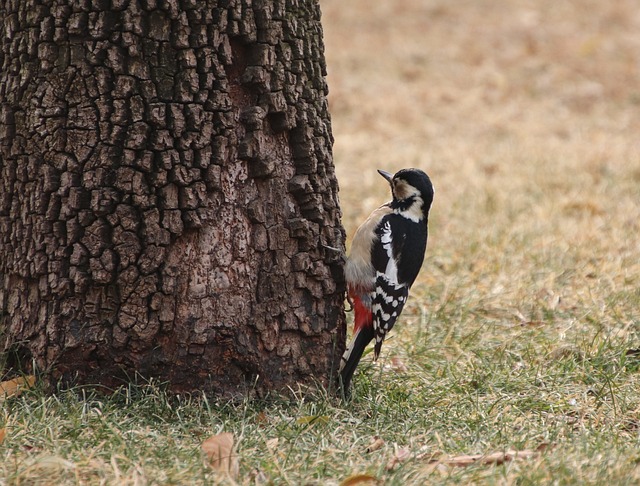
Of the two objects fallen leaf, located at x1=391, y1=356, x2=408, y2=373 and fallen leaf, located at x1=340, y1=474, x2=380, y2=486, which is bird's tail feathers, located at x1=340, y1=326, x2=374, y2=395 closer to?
fallen leaf, located at x1=391, y1=356, x2=408, y2=373

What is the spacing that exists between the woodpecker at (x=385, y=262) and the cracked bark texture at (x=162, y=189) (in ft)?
1.07

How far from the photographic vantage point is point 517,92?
1302cm

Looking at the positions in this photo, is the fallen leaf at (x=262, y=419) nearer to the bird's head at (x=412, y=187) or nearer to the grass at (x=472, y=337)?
the grass at (x=472, y=337)

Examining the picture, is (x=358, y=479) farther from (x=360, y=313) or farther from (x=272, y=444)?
(x=360, y=313)

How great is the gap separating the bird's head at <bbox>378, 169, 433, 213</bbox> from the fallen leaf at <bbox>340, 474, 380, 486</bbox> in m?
2.19

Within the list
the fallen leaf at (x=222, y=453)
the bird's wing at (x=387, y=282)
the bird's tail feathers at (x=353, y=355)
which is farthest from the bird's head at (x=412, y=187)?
the fallen leaf at (x=222, y=453)

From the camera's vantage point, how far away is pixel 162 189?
4035 millimetres

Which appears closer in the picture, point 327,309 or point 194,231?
point 194,231

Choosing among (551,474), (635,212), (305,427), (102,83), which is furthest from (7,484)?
(635,212)

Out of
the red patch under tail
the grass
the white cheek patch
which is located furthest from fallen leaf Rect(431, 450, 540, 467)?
the white cheek patch

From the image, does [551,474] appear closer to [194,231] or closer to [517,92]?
[194,231]

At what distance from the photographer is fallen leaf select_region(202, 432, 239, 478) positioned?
346 cm

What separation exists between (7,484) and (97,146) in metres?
1.48

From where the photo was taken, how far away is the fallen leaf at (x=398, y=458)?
3571mm
